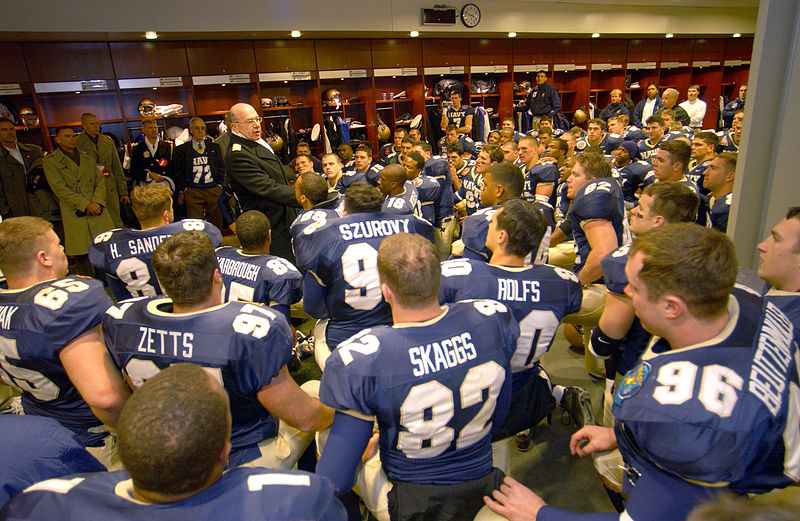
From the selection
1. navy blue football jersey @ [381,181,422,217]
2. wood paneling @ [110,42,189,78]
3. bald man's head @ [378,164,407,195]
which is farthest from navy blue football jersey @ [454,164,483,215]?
wood paneling @ [110,42,189,78]

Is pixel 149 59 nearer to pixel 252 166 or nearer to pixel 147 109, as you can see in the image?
pixel 147 109

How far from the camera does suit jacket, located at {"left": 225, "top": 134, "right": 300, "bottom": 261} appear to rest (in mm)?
3570

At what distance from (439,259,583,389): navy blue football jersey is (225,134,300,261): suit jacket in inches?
77.7

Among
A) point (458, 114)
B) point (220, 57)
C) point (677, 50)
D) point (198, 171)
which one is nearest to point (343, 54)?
point (220, 57)

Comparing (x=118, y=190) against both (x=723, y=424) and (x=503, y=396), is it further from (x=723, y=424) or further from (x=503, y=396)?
(x=723, y=424)

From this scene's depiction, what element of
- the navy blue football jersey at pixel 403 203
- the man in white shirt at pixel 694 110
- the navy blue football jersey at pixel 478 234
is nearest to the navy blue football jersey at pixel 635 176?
the navy blue football jersey at pixel 403 203

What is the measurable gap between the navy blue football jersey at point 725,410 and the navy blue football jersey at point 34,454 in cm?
142

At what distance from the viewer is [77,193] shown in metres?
5.11

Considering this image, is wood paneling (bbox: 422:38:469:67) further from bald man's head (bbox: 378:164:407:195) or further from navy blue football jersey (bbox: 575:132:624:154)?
bald man's head (bbox: 378:164:407:195)

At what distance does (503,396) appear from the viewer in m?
1.64

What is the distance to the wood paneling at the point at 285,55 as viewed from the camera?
8070mm

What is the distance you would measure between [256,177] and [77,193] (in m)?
2.85

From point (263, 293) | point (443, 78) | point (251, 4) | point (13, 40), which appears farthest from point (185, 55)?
point (263, 293)

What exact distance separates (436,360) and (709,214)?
310 centimetres
